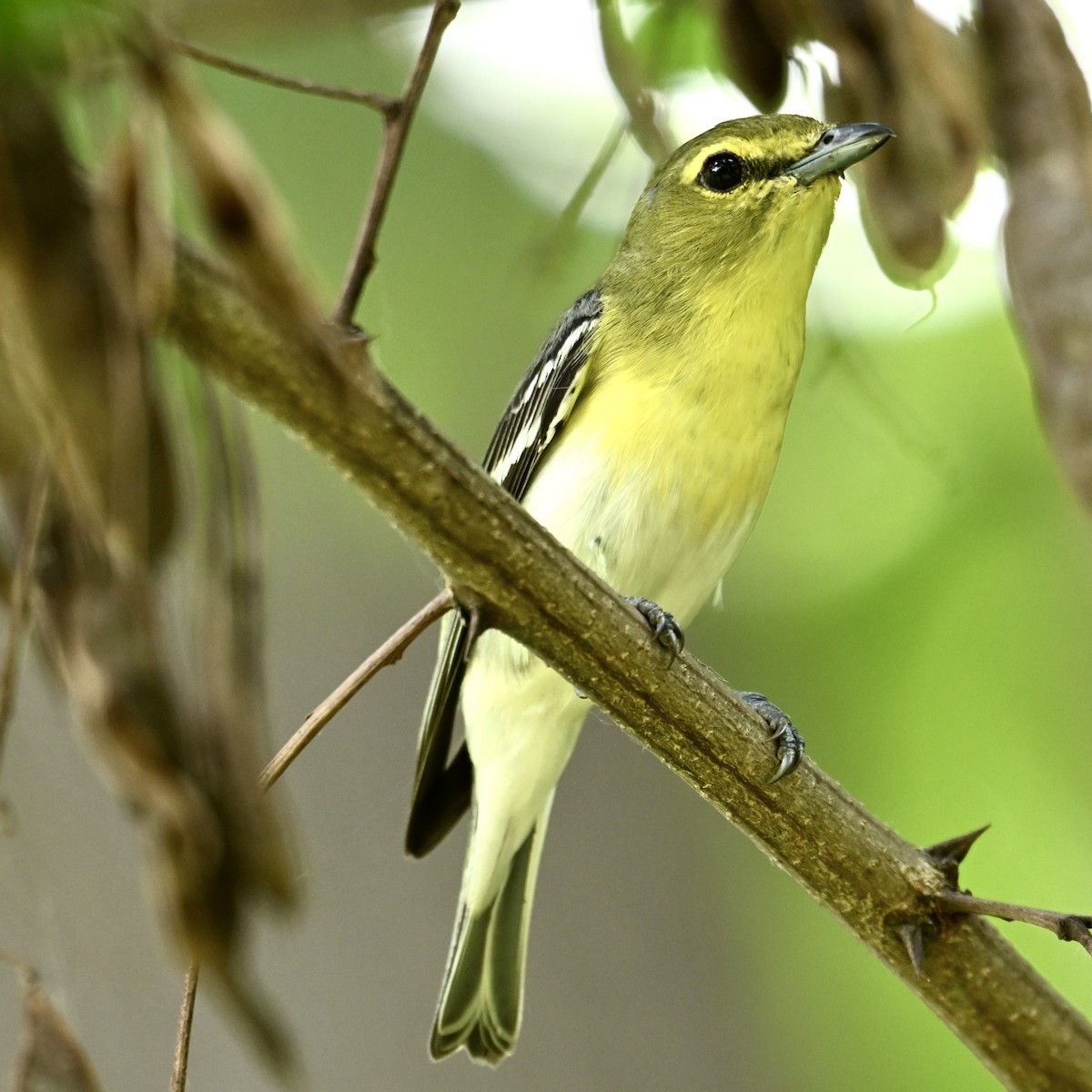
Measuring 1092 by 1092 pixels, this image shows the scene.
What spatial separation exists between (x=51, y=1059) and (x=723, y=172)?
9.12 ft

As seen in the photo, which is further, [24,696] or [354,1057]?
[354,1057]

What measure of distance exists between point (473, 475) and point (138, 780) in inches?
28.6

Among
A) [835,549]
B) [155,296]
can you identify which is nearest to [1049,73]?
[155,296]

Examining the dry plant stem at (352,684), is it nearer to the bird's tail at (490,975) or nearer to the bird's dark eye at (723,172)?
the bird's tail at (490,975)

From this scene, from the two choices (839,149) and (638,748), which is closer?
(839,149)

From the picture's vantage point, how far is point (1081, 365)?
7.54ft

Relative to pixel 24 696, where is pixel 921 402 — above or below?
above

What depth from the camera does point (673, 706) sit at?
2.11m

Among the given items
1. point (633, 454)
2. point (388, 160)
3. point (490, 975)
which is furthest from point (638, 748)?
point (388, 160)

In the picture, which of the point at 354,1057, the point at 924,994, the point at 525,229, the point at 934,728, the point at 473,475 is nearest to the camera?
the point at 473,475

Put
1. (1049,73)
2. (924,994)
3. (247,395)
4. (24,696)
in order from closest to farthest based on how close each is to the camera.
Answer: (247,395) → (924,994) → (1049,73) → (24,696)

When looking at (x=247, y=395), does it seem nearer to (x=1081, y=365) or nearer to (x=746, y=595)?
(x=1081, y=365)

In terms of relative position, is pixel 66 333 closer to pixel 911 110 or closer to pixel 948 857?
pixel 948 857

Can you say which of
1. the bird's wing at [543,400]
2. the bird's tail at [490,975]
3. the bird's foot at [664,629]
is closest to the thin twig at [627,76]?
the bird's wing at [543,400]
